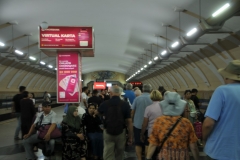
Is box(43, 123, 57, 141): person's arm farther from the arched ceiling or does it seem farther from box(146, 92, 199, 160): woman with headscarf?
the arched ceiling

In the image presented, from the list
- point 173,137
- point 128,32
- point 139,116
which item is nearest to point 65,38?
point 139,116

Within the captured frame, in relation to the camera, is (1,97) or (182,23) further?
(1,97)

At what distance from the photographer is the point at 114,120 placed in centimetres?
542

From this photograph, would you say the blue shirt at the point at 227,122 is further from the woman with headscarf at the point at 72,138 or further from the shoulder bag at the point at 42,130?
the shoulder bag at the point at 42,130

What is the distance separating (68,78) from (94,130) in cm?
239

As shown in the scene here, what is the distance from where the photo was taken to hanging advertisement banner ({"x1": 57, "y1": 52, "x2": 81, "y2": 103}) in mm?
8727

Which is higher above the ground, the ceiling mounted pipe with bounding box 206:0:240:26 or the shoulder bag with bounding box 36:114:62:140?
the ceiling mounted pipe with bounding box 206:0:240:26

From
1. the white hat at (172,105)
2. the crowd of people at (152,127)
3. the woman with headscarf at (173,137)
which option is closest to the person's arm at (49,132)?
the crowd of people at (152,127)

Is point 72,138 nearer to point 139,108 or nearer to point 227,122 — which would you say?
point 139,108

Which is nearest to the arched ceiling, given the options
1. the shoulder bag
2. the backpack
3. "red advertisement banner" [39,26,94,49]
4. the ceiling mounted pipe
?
the ceiling mounted pipe

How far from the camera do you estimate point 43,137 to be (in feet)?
21.9

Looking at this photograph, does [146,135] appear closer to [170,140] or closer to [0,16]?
[170,140]

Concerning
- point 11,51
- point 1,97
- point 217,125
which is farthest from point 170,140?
point 1,97

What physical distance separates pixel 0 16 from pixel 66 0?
251cm
